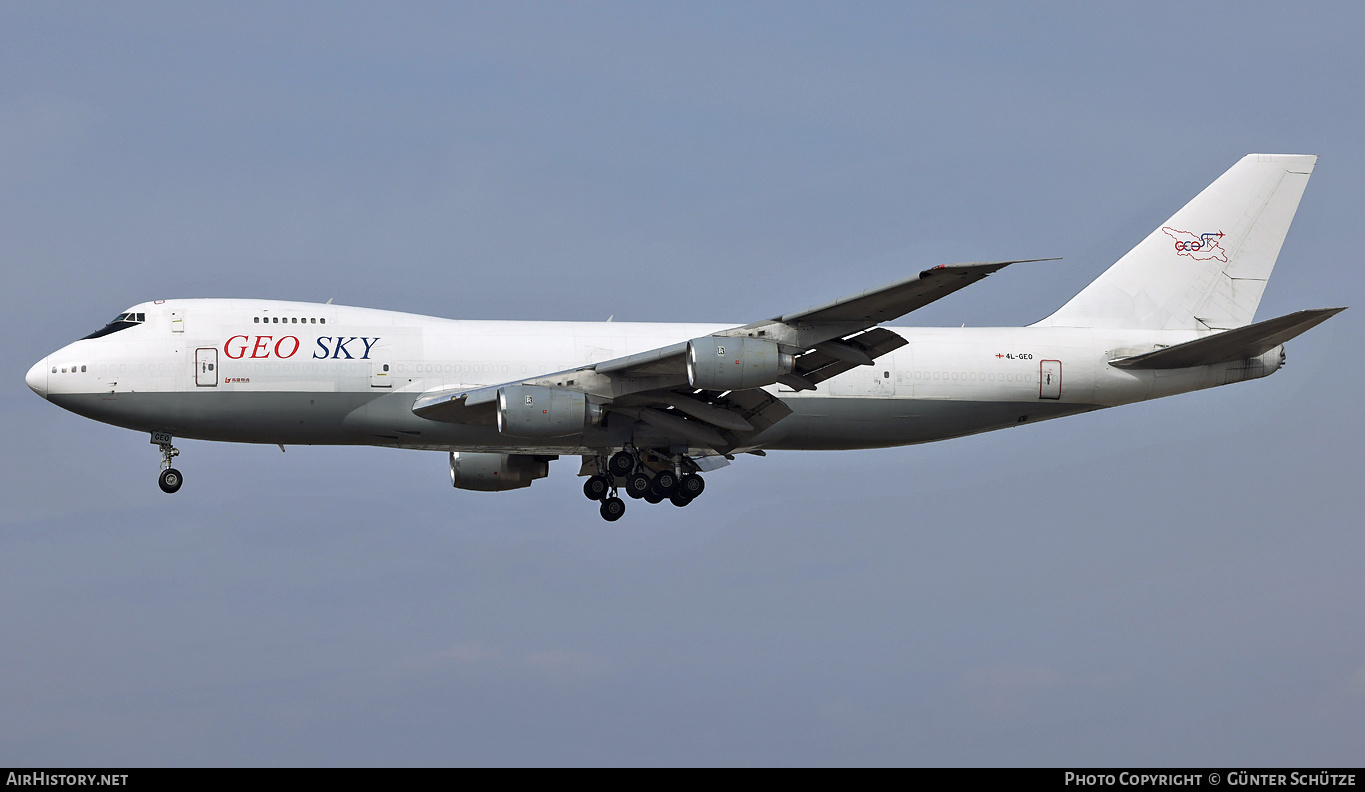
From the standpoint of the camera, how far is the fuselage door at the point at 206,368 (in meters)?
37.1

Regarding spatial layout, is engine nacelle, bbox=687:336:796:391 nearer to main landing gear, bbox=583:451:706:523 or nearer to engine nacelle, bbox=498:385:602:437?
engine nacelle, bbox=498:385:602:437

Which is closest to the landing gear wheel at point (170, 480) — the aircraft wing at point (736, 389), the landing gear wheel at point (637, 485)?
the aircraft wing at point (736, 389)

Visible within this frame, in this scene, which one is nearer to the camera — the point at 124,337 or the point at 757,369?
the point at 757,369

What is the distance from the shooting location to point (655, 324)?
4003 cm

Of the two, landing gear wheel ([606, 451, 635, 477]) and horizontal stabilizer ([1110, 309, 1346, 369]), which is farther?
landing gear wheel ([606, 451, 635, 477])

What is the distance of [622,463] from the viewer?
39219 millimetres

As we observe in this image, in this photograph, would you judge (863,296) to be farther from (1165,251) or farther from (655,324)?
(1165,251)

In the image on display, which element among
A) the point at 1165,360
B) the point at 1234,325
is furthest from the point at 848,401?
the point at 1234,325

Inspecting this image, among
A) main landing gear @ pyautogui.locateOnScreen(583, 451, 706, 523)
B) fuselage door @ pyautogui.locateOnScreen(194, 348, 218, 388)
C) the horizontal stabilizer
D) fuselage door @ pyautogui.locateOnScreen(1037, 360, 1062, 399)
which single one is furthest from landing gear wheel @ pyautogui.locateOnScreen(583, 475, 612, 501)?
the horizontal stabilizer

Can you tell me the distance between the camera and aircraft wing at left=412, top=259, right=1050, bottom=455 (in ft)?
107

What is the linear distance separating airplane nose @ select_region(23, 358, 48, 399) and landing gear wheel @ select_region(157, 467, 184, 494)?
132 inches

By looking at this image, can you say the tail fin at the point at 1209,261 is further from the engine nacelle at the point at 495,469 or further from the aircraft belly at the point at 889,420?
the engine nacelle at the point at 495,469
